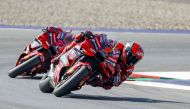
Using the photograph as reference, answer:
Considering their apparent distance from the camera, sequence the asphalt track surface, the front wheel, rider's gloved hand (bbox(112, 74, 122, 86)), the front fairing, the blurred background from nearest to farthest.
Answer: the asphalt track surface
the front wheel
the front fairing
rider's gloved hand (bbox(112, 74, 122, 86))
the blurred background

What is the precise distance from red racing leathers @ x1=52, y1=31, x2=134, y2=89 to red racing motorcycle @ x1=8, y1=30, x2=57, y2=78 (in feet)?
6.64

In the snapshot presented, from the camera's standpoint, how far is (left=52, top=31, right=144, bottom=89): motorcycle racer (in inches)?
464

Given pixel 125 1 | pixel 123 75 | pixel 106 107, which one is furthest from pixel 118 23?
pixel 106 107

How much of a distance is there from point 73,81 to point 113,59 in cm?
100

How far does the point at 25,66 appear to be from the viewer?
13977 millimetres

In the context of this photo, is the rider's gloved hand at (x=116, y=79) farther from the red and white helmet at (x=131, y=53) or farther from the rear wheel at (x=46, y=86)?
the rear wheel at (x=46, y=86)

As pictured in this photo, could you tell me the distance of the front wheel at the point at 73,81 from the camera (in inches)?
441

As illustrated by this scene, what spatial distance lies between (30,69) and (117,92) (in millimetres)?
2226

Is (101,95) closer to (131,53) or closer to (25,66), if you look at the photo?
(131,53)

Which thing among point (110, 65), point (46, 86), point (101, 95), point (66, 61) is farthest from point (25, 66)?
point (110, 65)

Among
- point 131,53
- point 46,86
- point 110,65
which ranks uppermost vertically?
point 131,53

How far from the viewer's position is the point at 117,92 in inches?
502

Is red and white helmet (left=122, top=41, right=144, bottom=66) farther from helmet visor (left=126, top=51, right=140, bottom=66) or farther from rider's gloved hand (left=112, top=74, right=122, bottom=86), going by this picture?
rider's gloved hand (left=112, top=74, right=122, bottom=86)

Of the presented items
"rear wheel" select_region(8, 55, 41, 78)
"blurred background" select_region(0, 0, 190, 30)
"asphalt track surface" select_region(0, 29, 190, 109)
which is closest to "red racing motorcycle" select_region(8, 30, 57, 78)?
"rear wheel" select_region(8, 55, 41, 78)
